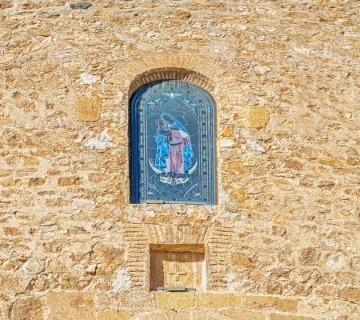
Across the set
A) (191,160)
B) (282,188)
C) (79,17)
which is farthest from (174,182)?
(79,17)

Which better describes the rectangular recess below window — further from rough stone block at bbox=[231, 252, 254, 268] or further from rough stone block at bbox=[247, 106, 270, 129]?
rough stone block at bbox=[247, 106, 270, 129]

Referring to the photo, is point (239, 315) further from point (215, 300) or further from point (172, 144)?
point (172, 144)

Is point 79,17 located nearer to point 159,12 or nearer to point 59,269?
point 159,12

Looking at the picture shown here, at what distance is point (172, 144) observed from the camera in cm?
1252

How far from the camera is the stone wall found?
11.8m

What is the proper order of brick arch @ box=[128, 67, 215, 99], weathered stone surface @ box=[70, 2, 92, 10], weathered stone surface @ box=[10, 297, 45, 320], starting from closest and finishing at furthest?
weathered stone surface @ box=[10, 297, 45, 320] < brick arch @ box=[128, 67, 215, 99] < weathered stone surface @ box=[70, 2, 92, 10]

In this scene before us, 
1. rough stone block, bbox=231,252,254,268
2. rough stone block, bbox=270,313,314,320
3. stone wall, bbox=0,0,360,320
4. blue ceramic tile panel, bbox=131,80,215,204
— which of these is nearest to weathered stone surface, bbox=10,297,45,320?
stone wall, bbox=0,0,360,320

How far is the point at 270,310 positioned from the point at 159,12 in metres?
3.25

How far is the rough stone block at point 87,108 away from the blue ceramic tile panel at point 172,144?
Answer: 0.39 m

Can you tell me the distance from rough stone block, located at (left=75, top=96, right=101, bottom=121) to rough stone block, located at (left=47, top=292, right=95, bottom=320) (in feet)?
5.84

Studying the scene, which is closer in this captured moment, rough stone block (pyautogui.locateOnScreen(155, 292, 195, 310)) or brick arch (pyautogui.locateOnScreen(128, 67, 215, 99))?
rough stone block (pyautogui.locateOnScreen(155, 292, 195, 310))

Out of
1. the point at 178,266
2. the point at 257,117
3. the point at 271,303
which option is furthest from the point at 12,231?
the point at 257,117

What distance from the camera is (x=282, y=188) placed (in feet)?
40.3

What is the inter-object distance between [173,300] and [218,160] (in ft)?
4.88
